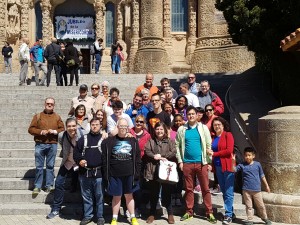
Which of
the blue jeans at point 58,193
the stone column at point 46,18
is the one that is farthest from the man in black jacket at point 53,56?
the stone column at point 46,18

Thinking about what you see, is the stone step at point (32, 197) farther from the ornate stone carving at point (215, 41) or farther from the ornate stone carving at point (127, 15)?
the ornate stone carving at point (127, 15)

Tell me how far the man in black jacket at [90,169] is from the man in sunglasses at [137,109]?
1.78 metres

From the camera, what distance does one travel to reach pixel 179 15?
27.5 meters

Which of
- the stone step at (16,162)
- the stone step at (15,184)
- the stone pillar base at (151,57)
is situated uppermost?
the stone pillar base at (151,57)

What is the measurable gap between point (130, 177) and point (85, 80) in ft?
37.4

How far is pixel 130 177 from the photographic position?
7641mm

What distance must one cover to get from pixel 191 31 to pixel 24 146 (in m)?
17.8

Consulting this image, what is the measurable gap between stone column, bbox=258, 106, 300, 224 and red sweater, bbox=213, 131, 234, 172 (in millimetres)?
860

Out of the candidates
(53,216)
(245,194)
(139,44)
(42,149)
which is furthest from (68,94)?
(139,44)

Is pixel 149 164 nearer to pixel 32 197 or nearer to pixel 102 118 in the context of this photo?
pixel 102 118

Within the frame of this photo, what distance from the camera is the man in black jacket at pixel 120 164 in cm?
753

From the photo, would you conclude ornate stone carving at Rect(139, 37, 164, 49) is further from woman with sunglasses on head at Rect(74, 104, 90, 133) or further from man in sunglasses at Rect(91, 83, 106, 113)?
woman with sunglasses on head at Rect(74, 104, 90, 133)

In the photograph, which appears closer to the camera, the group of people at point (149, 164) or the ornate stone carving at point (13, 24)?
the group of people at point (149, 164)

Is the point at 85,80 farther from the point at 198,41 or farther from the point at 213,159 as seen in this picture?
the point at 213,159
